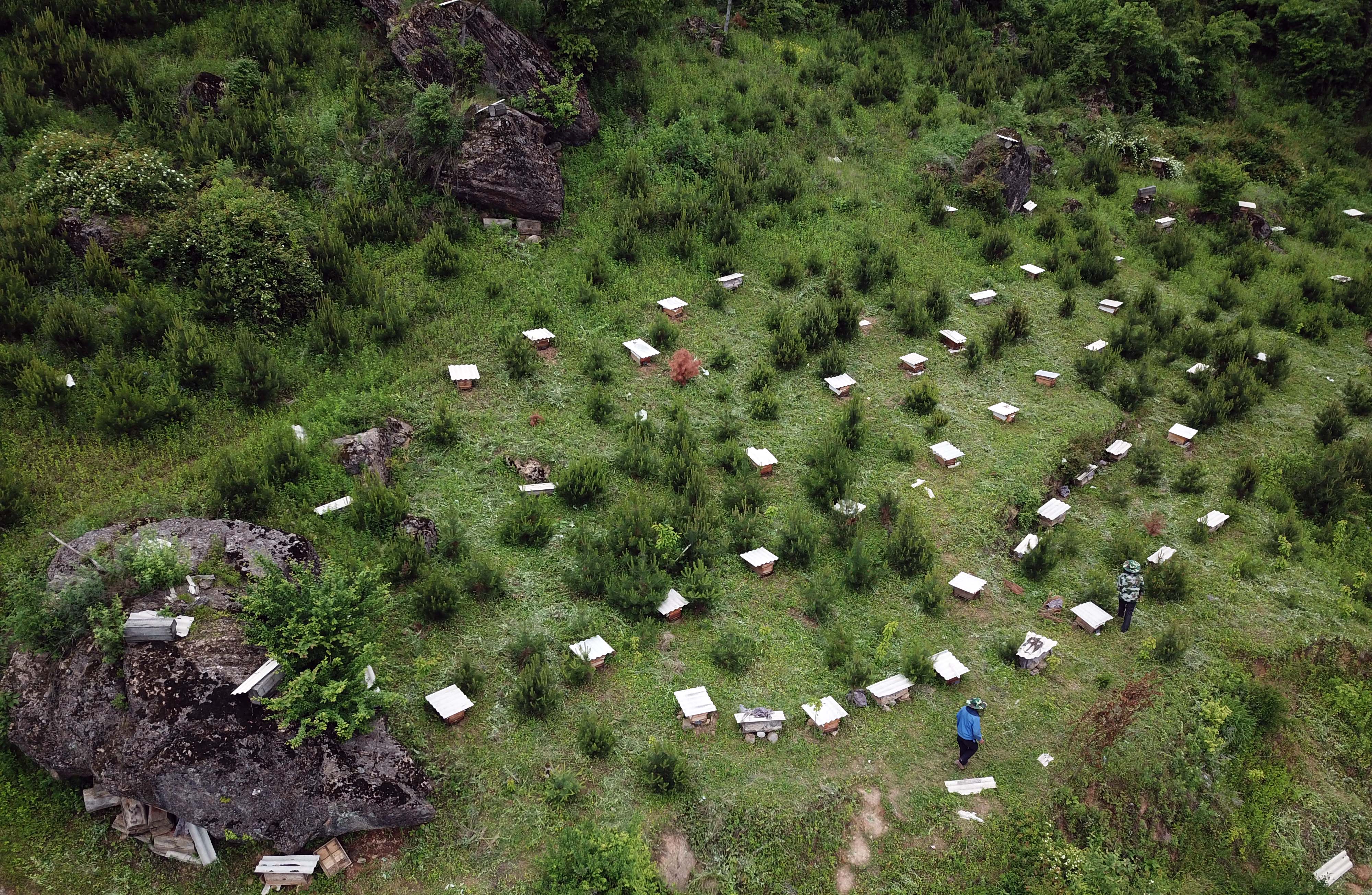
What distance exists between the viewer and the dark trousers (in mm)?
10068

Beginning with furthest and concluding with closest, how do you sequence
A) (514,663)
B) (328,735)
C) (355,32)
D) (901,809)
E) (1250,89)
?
(1250,89) → (355,32) → (514,663) → (901,809) → (328,735)

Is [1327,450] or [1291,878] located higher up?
[1327,450]

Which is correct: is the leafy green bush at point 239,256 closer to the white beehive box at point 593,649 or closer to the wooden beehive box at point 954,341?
the white beehive box at point 593,649

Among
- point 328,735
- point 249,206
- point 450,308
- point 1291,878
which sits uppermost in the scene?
point 249,206

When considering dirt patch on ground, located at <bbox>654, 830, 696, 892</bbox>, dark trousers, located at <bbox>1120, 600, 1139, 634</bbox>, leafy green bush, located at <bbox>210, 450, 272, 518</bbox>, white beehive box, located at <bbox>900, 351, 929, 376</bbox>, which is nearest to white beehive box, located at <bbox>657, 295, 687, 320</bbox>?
white beehive box, located at <bbox>900, 351, 929, 376</bbox>

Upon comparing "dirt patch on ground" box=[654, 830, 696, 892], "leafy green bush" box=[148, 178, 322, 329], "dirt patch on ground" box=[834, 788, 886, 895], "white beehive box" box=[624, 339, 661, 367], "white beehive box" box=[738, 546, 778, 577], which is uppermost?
"leafy green bush" box=[148, 178, 322, 329]

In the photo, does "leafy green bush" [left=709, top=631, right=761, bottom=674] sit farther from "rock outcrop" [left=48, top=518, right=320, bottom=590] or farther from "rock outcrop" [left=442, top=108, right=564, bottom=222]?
"rock outcrop" [left=442, top=108, right=564, bottom=222]

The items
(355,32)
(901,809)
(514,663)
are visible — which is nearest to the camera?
(901,809)

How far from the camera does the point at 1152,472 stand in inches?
505

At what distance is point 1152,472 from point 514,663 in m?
11.2

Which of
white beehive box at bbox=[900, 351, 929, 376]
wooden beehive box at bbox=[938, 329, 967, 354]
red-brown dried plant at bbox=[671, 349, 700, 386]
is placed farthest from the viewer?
wooden beehive box at bbox=[938, 329, 967, 354]

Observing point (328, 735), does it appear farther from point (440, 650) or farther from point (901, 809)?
point (901, 809)

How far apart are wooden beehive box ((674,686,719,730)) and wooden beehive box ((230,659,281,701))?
13.5ft

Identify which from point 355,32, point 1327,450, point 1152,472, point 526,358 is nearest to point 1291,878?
point 1152,472
